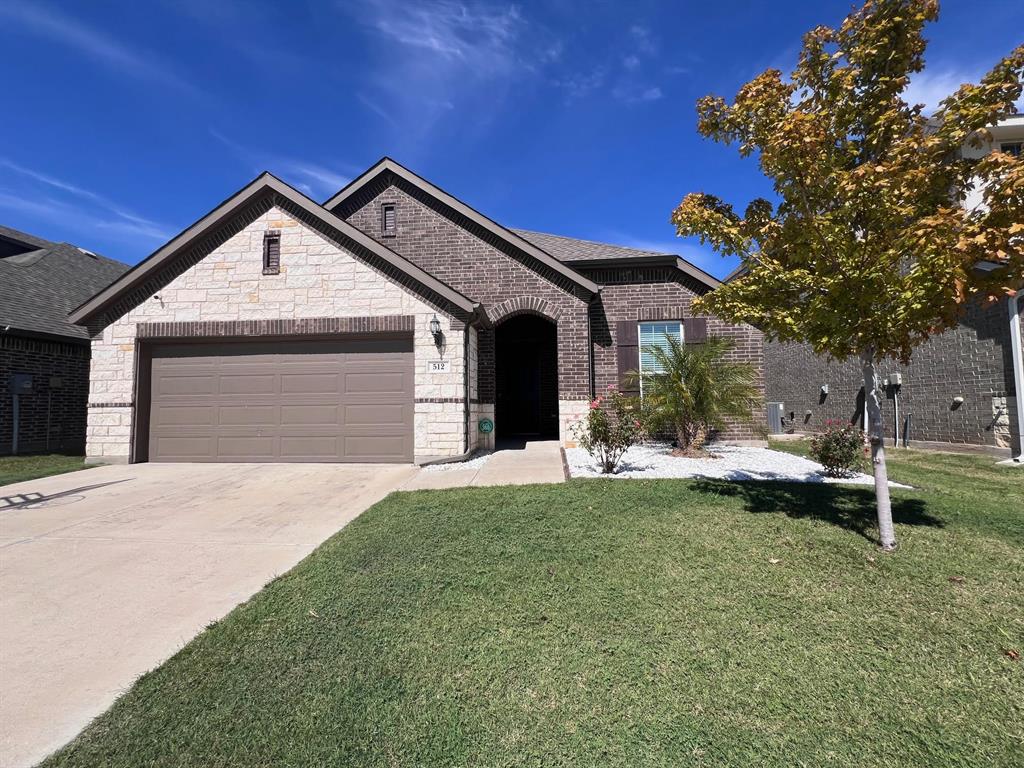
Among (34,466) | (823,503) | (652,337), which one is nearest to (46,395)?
(34,466)

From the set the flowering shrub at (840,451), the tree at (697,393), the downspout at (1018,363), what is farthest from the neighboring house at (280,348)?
the downspout at (1018,363)

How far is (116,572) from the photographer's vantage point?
425cm

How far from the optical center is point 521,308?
1183 cm

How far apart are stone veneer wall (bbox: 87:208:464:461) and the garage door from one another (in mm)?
528

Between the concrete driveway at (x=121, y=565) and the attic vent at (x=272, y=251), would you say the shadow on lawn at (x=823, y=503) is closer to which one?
the concrete driveway at (x=121, y=565)

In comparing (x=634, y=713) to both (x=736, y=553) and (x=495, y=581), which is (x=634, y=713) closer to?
(x=495, y=581)

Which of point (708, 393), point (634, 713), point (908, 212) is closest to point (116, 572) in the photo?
point (634, 713)

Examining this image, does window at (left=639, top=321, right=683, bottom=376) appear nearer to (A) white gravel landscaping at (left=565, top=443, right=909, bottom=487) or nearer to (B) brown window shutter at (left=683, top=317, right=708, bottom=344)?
(B) brown window shutter at (left=683, top=317, right=708, bottom=344)

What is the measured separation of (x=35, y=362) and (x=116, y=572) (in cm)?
1252

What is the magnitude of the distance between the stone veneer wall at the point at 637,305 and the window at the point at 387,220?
5567 mm

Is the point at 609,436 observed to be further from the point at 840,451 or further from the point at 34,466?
the point at 34,466

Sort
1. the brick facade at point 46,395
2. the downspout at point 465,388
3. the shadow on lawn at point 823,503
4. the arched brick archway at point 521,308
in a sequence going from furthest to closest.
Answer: the brick facade at point 46,395 < the arched brick archway at point 521,308 < the downspout at point 465,388 < the shadow on lawn at point 823,503

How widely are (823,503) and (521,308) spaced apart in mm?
7725

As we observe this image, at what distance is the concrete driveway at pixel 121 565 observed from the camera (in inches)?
104
